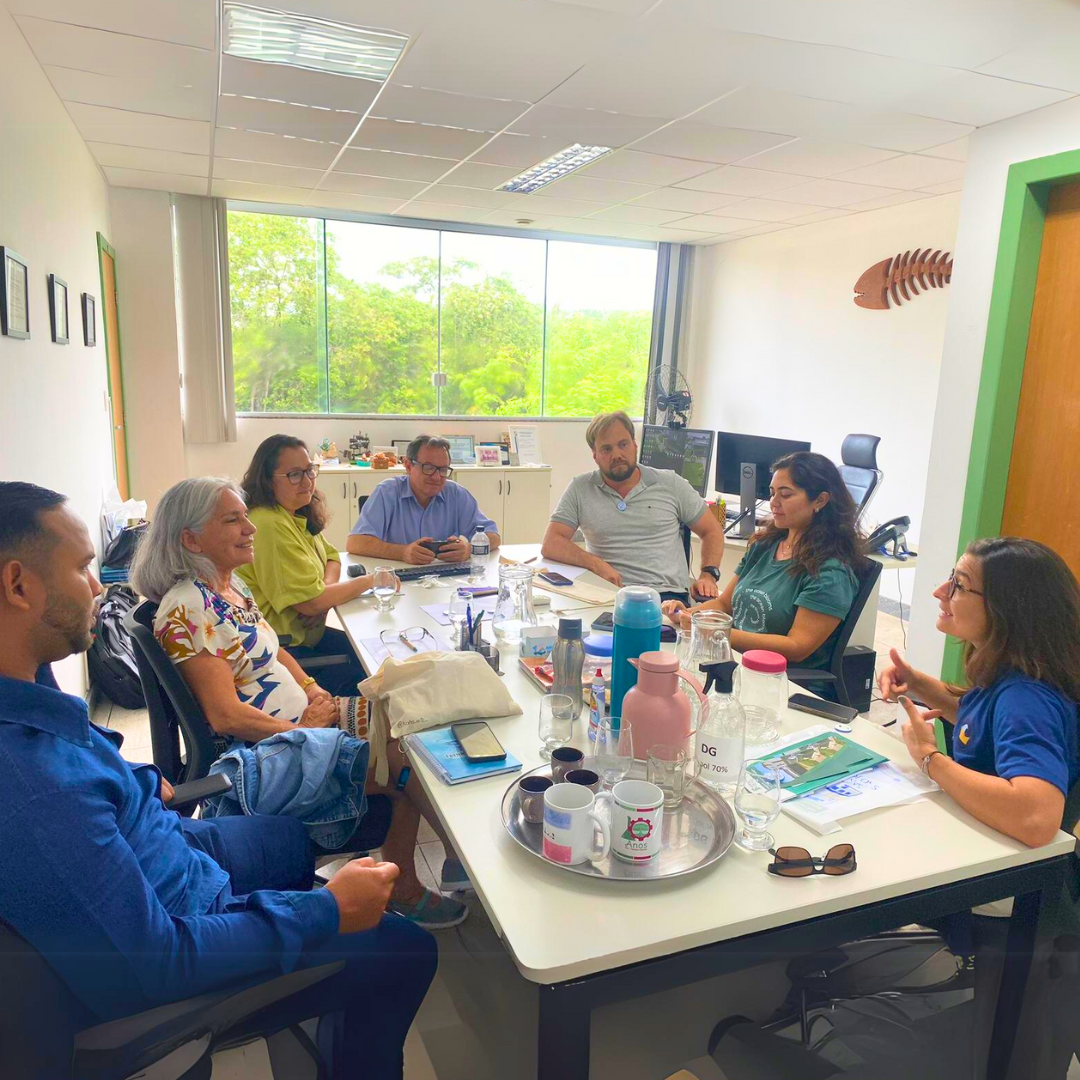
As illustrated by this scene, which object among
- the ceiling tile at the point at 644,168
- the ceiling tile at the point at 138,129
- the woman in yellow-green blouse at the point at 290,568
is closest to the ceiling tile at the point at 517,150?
the ceiling tile at the point at 644,168

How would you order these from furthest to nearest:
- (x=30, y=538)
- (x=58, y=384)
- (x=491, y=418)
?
1. (x=491, y=418)
2. (x=58, y=384)
3. (x=30, y=538)

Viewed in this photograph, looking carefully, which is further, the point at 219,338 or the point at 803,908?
the point at 219,338

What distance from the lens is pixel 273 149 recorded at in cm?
435

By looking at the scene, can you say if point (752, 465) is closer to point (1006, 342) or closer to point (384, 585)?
point (1006, 342)

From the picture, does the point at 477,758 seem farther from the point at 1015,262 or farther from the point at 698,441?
the point at 698,441

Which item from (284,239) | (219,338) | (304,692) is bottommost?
(304,692)

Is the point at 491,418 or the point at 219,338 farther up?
the point at 219,338

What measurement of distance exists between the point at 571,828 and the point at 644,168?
4280 mm

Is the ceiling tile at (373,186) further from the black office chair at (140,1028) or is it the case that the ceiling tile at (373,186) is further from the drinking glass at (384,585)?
the black office chair at (140,1028)

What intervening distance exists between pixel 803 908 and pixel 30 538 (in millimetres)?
1219

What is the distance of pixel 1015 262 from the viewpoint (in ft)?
11.2

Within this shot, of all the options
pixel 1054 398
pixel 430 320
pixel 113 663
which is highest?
pixel 430 320

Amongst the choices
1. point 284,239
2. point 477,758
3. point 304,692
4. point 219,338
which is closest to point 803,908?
point 477,758

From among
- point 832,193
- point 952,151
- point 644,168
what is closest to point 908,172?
point 952,151
